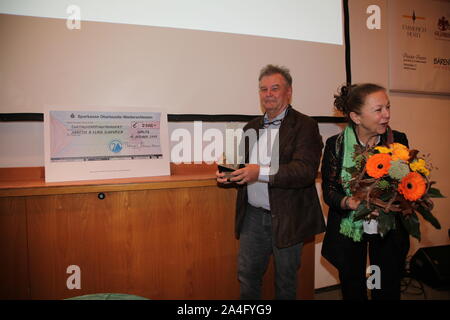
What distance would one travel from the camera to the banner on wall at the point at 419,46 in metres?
2.46

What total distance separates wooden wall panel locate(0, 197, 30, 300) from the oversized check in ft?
1.05

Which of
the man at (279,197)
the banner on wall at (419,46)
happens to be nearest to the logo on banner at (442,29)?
the banner on wall at (419,46)

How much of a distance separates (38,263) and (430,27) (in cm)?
374

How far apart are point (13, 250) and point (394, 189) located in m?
1.88

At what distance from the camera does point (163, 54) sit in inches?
72.6

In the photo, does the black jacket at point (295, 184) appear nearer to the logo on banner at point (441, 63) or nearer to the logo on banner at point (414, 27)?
the logo on banner at point (414, 27)

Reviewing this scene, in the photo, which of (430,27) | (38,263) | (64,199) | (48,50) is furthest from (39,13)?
(430,27)

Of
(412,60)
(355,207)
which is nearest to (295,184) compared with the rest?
(355,207)

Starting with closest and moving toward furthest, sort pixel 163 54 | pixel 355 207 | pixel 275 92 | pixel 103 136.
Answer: pixel 355 207 → pixel 275 92 → pixel 103 136 → pixel 163 54

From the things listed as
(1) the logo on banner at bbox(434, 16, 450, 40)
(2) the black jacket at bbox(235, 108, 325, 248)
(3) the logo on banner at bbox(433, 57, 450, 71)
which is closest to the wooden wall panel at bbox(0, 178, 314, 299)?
(2) the black jacket at bbox(235, 108, 325, 248)

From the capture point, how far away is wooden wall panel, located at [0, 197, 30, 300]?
4.40 ft

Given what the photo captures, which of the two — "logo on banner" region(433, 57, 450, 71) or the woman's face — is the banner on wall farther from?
the woman's face
